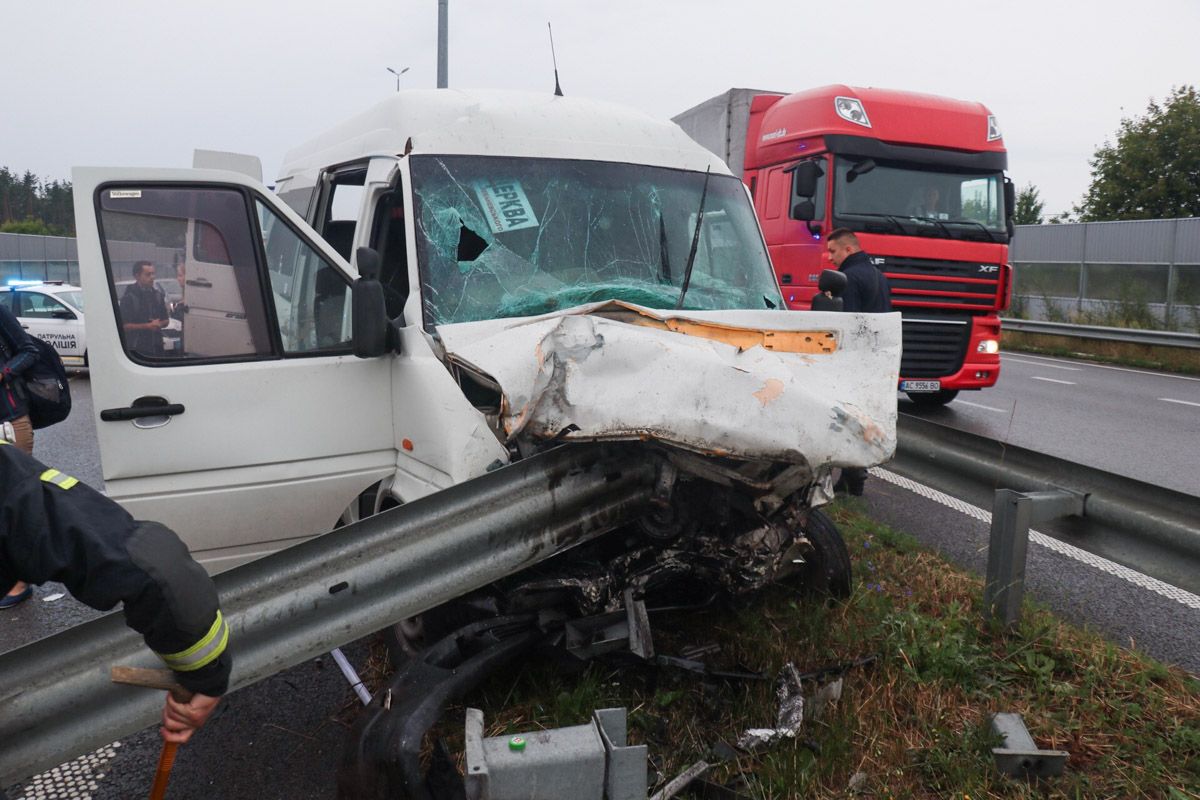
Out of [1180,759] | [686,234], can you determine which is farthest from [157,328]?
[1180,759]

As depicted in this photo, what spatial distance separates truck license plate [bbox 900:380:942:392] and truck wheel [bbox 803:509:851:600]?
6321mm

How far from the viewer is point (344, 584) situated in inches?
113

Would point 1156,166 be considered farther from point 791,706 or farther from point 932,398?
point 791,706

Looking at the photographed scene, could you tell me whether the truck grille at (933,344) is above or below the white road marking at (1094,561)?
above

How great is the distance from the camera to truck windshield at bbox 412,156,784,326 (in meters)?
3.92

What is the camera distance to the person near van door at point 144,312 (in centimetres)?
371

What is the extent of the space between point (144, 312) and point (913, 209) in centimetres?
830

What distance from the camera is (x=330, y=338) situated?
3977mm

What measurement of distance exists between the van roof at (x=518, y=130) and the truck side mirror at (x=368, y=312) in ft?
2.57

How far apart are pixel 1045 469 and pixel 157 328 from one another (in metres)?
3.56

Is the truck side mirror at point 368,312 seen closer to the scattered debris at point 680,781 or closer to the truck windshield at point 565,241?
the truck windshield at point 565,241

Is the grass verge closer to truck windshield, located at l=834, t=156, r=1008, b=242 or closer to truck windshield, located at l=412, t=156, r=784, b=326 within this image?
truck windshield, located at l=412, t=156, r=784, b=326

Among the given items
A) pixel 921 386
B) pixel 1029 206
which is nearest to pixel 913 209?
pixel 921 386

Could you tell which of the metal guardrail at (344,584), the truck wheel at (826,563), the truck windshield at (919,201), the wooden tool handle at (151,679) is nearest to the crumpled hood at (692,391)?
the metal guardrail at (344,584)
